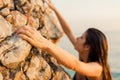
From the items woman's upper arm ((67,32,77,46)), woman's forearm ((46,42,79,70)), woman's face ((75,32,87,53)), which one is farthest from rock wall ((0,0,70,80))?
woman's forearm ((46,42,79,70))

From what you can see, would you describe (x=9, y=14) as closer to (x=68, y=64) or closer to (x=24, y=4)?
(x=24, y=4)

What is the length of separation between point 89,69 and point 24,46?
13.8m

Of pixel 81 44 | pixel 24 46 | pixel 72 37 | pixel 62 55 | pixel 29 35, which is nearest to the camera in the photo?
pixel 29 35

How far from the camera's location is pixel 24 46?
1941 centimetres

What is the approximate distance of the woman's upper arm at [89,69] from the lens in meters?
5.54

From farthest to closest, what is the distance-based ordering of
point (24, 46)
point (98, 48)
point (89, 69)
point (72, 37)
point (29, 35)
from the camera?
point (24, 46) → point (72, 37) → point (98, 48) → point (89, 69) → point (29, 35)

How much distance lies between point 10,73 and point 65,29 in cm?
926

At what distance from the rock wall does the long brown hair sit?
11.9 meters

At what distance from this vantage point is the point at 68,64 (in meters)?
5.32

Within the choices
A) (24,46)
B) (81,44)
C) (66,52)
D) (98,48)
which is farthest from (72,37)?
(24,46)

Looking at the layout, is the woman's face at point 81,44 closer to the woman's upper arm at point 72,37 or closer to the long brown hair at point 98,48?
the long brown hair at point 98,48

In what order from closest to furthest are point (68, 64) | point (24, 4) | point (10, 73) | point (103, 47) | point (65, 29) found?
point (68, 64), point (103, 47), point (65, 29), point (10, 73), point (24, 4)

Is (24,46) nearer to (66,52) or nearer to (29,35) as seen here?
(66,52)

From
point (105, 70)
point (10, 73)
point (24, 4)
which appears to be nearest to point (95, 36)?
point (105, 70)
